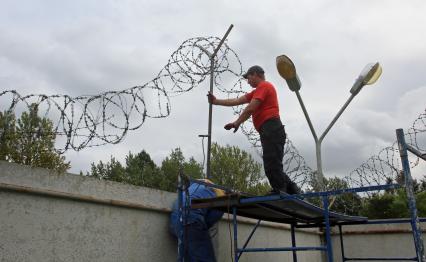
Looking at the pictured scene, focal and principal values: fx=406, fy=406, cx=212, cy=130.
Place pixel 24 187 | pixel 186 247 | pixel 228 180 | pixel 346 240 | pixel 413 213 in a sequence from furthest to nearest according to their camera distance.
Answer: pixel 228 180 < pixel 346 240 < pixel 186 247 < pixel 24 187 < pixel 413 213

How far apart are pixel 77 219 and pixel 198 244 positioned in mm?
1463

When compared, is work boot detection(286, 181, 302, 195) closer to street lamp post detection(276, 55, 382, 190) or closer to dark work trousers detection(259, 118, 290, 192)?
dark work trousers detection(259, 118, 290, 192)

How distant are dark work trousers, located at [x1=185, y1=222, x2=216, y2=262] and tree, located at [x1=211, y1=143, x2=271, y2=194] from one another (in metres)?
19.6

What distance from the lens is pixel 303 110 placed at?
296 inches

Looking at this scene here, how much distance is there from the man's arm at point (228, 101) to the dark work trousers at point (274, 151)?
79cm

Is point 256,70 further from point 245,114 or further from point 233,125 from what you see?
point 233,125

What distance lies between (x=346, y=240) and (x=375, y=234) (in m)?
0.59

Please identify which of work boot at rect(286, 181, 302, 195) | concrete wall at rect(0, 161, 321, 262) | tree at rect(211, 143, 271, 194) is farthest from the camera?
tree at rect(211, 143, 271, 194)

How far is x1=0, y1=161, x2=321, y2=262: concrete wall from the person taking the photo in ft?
11.1

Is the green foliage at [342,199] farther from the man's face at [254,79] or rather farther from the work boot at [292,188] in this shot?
the man's face at [254,79]

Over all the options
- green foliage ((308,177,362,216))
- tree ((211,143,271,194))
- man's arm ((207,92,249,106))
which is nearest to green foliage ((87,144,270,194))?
tree ((211,143,271,194))

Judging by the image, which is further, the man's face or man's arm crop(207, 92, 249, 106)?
man's arm crop(207, 92, 249, 106)

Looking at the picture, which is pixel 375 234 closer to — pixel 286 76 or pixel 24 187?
pixel 286 76

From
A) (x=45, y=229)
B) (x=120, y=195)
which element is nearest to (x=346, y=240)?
(x=120, y=195)
